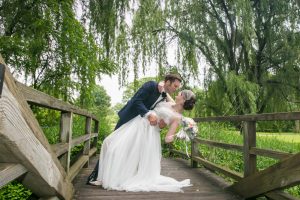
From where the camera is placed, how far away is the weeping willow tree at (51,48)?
7.70 meters

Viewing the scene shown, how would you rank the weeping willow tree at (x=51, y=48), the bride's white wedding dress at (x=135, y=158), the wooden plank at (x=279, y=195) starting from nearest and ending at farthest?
the wooden plank at (x=279, y=195) → the bride's white wedding dress at (x=135, y=158) → the weeping willow tree at (x=51, y=48)

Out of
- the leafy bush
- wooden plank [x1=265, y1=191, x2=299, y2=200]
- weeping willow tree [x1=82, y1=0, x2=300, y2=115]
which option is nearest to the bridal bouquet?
wooden plank [x1=265, y1=191, x2=299, y2=200]

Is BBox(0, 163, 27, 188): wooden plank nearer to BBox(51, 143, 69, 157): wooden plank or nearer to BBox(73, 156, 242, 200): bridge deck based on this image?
BBox(51, 143, 69, 157): wooden plank

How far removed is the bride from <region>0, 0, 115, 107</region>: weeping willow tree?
4143 millimetres

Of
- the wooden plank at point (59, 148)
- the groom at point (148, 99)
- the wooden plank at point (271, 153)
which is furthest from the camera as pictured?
the groom at point (148, 99)

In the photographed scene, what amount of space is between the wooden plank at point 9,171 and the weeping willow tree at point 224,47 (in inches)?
345

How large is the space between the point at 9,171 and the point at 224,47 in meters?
12.2

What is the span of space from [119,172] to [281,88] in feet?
33.9

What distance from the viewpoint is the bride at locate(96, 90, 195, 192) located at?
152 inches

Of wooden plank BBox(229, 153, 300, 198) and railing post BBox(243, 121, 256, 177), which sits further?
railing post BBox(243, 121, 256, 177)

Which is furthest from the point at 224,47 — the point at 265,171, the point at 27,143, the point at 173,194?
the point at 27,143

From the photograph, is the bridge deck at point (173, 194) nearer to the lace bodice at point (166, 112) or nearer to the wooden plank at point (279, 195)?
the wooden plank at point (279, 195)

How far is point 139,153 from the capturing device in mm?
4039

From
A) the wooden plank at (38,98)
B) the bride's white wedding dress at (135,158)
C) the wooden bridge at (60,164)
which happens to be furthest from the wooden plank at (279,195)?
the wooden plank at (38,98)
